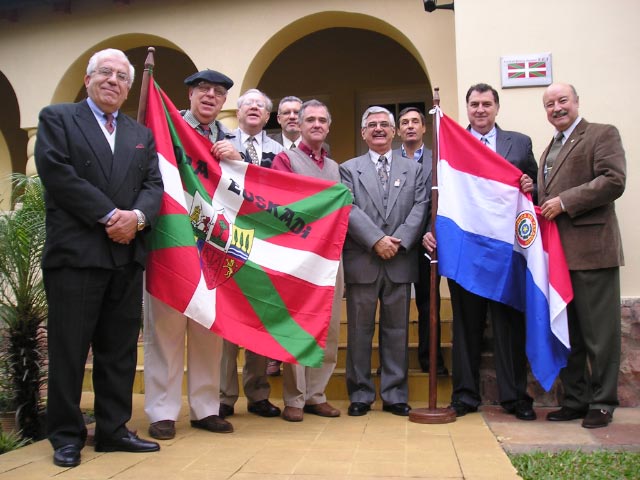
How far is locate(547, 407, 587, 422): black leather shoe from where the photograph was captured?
4.45m

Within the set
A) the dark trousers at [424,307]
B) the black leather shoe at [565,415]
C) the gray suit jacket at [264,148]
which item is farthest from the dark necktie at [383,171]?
the black leather shoe at [565,415]

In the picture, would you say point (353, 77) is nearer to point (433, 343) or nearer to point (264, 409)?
point (433, 343)

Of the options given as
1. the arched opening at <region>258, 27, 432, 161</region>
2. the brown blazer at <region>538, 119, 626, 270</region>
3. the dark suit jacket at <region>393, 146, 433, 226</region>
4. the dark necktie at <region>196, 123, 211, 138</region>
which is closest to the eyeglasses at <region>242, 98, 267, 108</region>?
the dark necktie at <region>196, 123, 211, 138</region>

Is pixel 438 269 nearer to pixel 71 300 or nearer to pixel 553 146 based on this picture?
pixel 553 146

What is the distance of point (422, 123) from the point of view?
17.7 feet

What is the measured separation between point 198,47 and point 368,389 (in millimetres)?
4336

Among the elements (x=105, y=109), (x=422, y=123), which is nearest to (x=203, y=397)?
(x=105, y=109)

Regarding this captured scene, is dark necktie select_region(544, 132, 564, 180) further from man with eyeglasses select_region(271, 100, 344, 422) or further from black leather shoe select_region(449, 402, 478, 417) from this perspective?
black leather shoe select_region(449, 402, 478, 417)

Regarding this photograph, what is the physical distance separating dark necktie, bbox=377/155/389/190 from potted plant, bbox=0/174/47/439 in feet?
7.89

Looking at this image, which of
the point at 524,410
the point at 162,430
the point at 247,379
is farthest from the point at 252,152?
the point at 524,410

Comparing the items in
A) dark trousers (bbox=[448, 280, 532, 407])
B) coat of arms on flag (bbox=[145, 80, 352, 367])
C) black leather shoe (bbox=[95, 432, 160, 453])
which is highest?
coat of arms on flag (bbox=[145, 80, 352, 367])

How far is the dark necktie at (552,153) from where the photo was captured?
4.64m

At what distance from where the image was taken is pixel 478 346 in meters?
4.78

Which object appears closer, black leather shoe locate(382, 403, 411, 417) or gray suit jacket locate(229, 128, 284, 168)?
black leather shoe locate(382, 403, 411, 417)
